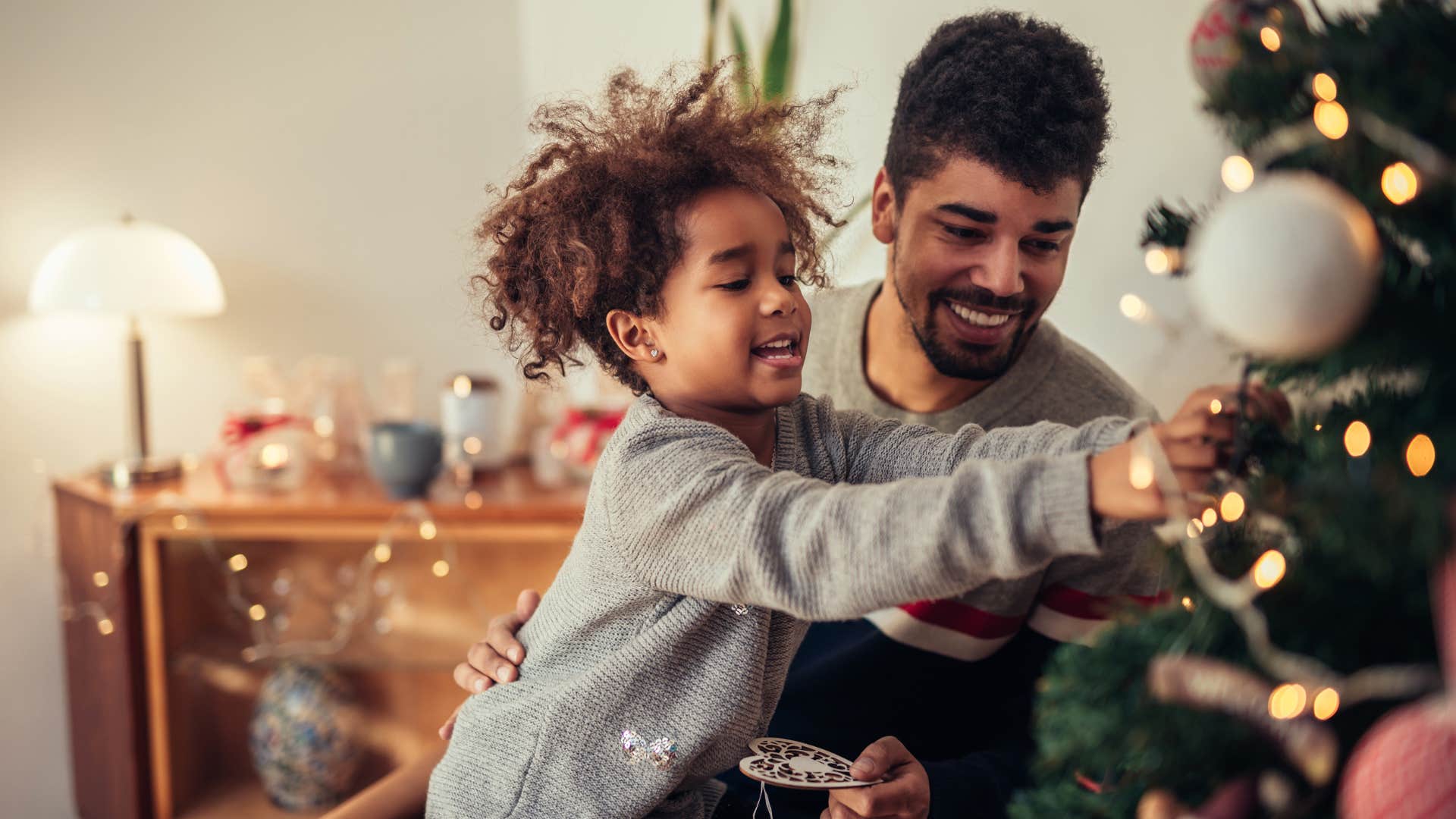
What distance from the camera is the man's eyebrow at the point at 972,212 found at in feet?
3.90

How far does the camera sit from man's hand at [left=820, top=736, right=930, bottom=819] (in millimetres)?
903

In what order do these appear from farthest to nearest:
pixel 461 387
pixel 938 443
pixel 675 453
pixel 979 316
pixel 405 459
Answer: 1. pixel 461 387
2. pixel 405 459
3. pixel 979 316
4. pixel 938 443
5. pixel 675 453

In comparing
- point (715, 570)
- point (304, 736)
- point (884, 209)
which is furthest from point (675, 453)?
point (304, 736)

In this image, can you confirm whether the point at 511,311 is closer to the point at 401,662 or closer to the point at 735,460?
the point at 735,460

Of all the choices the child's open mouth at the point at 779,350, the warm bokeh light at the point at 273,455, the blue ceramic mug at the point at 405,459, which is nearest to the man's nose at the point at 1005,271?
the child's open mouth at the point at 779,350

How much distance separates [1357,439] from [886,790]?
1.76 ft

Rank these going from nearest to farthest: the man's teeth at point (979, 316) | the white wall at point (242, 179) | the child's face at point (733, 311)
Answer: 1. the child's face at point (733, 311)
2. the man's teeth at point (979, 316)
3. the white wall at point (242, 179)

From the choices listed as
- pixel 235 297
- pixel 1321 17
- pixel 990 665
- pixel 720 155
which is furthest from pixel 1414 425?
pixel 235 297

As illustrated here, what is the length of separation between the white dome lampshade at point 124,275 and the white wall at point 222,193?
0.78 ft

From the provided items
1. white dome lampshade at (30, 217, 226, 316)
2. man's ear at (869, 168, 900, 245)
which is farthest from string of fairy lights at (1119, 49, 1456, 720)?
white dome lampshade at (30, 217, 226, 316)

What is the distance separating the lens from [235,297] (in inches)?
99.3

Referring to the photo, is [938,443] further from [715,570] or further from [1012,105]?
[1012,105]

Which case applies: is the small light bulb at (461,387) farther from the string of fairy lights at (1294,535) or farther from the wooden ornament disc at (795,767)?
the string of fairy lights at (1294,535)

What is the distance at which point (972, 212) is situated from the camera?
1193 millimetres
